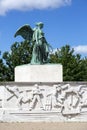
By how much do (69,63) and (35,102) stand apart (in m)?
21.6

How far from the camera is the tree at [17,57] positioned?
36.2 meters

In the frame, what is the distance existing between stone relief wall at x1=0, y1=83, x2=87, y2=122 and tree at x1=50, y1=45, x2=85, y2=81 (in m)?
18.8

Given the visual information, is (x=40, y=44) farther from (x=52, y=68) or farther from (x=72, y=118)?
(x=72, y=118)

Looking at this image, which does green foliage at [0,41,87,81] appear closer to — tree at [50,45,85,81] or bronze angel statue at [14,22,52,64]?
tree at [50,45,85,81]

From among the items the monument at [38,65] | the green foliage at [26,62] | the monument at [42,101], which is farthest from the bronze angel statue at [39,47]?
the green foliage at [26,62]

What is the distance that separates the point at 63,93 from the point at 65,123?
4.22 feet

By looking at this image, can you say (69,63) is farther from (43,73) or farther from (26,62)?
(43,73)

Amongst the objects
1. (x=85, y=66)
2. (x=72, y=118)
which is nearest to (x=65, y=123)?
(x=72, y=118)

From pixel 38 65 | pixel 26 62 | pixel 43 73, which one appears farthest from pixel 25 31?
pixel 26 62

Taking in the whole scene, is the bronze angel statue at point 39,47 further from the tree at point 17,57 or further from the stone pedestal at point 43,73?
the tree at point 17,57

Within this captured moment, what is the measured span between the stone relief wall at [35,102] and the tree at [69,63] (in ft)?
61.6

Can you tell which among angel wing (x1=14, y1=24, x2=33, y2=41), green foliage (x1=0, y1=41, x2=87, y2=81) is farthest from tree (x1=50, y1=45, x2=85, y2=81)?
angel wing (x1=14, y1=24, x2=33, y2=41)

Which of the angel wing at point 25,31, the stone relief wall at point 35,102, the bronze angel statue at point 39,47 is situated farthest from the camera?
the angel wing at point 25,31

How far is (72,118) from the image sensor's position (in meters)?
17.1
